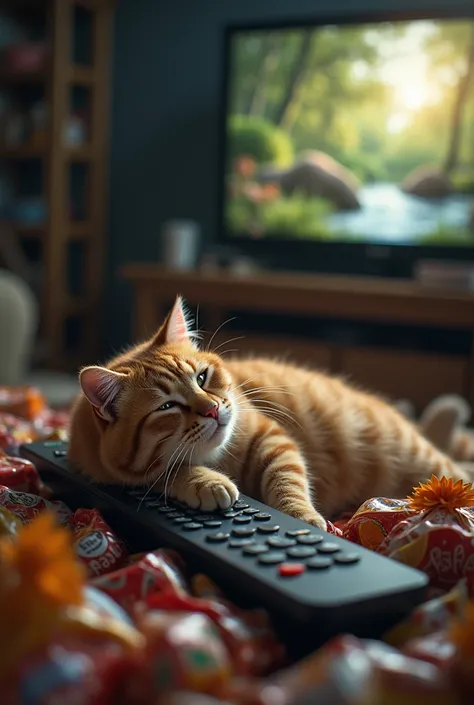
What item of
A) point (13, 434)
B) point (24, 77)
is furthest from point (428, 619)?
point (24, 77)

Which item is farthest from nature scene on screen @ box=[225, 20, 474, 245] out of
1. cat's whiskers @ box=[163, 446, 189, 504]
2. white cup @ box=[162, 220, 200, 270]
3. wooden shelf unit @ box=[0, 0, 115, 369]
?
cat's whiskers @ box=[163, 446, 189, 504]

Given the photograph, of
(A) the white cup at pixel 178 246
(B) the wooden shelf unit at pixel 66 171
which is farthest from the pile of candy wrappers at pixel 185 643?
(B) the wooden shelf unit at pixel 66 171

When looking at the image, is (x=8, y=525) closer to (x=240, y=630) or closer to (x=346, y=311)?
(x=240, y=630)

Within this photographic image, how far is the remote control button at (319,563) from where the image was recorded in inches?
29.0

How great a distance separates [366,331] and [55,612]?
118 inches

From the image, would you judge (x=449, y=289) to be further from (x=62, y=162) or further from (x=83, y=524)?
(x=83, y=524)

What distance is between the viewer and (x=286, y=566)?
2.39ft

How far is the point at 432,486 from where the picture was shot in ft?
2.96

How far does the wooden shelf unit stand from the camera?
4.08m

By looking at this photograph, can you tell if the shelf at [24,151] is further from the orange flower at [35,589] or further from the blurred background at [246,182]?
the orange flower at [35,589]

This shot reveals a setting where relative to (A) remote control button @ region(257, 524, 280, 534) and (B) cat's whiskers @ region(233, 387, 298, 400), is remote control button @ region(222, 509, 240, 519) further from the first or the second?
(B) cat's whiskers @ region(233, 387, 298, 400)

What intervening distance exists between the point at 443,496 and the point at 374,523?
90mm

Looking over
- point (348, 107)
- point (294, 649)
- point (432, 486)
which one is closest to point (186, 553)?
point (294, 649)

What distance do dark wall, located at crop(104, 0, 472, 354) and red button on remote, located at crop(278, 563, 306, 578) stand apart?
355 centimetres
